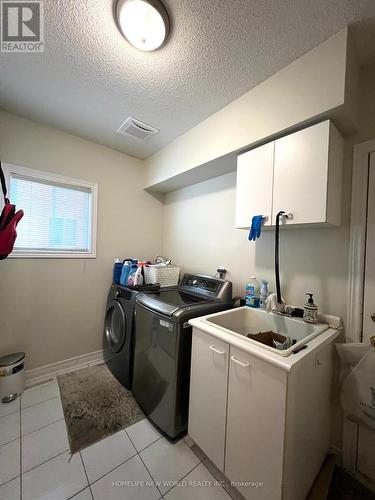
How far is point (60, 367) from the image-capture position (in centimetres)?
212

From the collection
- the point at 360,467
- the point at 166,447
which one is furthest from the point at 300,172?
the point at 166,447

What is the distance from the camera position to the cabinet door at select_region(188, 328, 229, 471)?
111cm

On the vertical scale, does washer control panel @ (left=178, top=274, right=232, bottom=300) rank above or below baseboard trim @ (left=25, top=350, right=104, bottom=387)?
above

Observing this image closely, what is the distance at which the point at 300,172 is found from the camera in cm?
120

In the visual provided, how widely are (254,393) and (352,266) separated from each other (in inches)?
38.5

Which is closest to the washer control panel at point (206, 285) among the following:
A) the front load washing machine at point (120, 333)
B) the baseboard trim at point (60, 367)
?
the front load washing machine at point (120, 333)

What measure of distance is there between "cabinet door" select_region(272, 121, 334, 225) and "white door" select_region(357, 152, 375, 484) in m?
0.23

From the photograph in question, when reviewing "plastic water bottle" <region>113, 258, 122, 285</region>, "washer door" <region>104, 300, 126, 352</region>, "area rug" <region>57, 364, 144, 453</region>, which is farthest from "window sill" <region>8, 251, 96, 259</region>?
"area rug" <region>57, 364, 144, 453</region>

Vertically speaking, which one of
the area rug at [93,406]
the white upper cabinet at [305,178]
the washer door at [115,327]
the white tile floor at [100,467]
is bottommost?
the area rug at [93,406]

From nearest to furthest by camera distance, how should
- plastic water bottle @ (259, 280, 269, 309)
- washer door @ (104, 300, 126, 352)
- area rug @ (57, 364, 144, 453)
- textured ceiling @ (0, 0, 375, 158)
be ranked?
textured ceiling @ (0, 0, 375, 158) < area rug @ (57, 364, 144, 453) < plastic water bottle @ (259, 280, 269, 309) < washer door @ (104, 300, 126, 352)

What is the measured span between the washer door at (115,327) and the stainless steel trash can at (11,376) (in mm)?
748

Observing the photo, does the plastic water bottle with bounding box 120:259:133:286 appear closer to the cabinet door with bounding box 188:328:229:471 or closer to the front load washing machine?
the front load washing machine

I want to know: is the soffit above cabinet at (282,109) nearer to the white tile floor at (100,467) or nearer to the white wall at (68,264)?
the white wall at (68,264)

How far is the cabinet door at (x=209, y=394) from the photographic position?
1109mm
